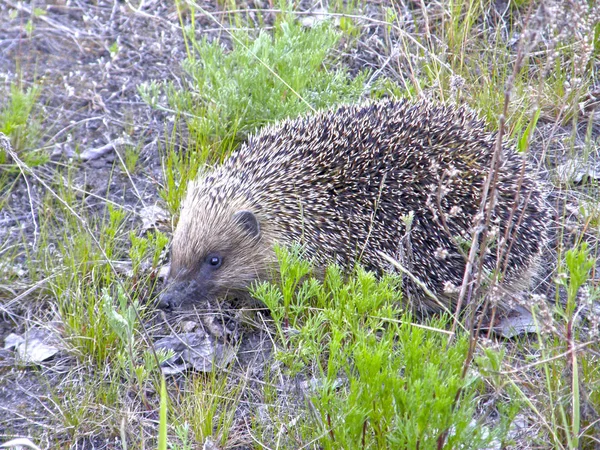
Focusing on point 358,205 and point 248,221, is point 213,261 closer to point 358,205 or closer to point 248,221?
point 248,221

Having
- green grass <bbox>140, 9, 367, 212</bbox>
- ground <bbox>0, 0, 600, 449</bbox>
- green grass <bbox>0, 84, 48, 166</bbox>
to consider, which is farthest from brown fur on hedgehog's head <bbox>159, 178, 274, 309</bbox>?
green grass <bbox>0, 84, 48, 166</bbox>

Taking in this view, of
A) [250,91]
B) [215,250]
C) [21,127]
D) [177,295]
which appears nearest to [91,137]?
[21,127]

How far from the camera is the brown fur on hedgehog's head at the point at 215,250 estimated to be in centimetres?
458

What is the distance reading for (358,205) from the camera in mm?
4484

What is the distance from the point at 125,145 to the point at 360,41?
87.8 inches

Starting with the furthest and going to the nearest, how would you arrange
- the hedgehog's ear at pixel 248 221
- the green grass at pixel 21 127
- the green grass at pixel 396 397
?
1. the green grass at pixel 21 127
2. the hedgehog's ear at pixel 248 221
3. the green grass at pixel 396 397

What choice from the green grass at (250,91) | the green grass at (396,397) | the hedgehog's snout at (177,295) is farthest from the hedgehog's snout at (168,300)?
the green grass at (396,397)

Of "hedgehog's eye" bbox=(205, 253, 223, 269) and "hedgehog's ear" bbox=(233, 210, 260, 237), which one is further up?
"hedgehog's ear" bbox=(233, 210, 260, 237)

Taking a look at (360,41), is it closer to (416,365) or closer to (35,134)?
(35,134)

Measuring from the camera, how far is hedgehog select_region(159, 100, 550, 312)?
14.5 ft

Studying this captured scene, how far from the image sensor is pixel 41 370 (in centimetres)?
412

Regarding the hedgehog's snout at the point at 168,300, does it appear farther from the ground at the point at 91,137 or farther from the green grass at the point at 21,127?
the green grass at the point at 21,127

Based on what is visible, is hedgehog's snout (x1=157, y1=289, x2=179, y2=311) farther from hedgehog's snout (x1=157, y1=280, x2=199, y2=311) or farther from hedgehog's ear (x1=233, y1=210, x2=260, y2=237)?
hedgehog's ear (x1=233, y1=210, x2=260, y2=237)

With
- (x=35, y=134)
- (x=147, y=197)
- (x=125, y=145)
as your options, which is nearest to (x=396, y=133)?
(x=147, y=197)
